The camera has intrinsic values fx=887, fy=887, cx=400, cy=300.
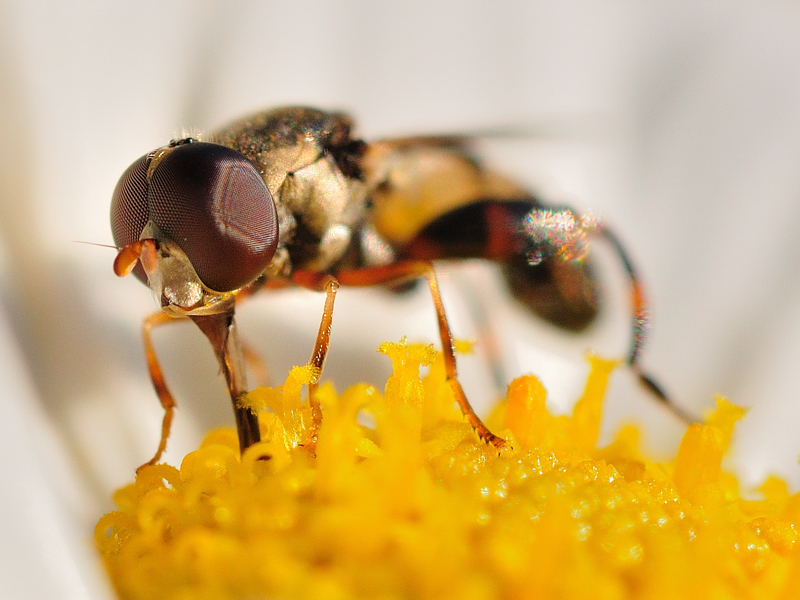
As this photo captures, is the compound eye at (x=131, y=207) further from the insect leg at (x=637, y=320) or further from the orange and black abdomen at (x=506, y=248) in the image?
the insect leg at (x=637, y=320)

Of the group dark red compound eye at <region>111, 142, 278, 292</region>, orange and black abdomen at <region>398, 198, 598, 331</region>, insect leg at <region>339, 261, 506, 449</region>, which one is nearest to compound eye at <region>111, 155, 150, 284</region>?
dark red compound eye at <region>111, 142, 278, 292</region>

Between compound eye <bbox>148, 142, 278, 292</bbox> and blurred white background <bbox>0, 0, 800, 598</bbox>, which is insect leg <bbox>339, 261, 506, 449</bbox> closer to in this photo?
blurred white background <bbox>0, 0, 800, 598</bbox>

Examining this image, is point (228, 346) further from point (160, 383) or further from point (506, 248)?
point (506, 248)

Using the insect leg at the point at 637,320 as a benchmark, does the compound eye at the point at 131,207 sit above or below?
above

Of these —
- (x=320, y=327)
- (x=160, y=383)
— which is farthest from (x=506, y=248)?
(x=160, y=383)

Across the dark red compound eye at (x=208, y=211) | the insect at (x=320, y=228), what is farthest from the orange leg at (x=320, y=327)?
the dark red compound eye at (x=208, y=211)

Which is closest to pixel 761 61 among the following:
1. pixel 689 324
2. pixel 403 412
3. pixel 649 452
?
pixel 689 324

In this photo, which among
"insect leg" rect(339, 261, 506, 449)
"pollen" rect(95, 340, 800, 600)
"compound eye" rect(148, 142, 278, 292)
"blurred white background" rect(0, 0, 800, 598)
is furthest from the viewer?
"blurred white background" rect(0, 0, 800, 598)

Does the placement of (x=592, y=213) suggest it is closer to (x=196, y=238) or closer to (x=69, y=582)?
(x=196, y=238)

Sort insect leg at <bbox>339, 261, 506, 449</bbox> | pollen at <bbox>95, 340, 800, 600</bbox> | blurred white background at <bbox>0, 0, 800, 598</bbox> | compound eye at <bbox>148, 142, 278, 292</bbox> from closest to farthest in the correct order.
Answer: pollen at <bbox>95, 340, 800, 600</bbox> < compound eye at <bbox>148, 142, 278, 292</bbox> < insect leg at <bbox>339, 261, 506, 449</bbox> < blurred white background at <bbox>0, 0, 800, 598</bbox>
